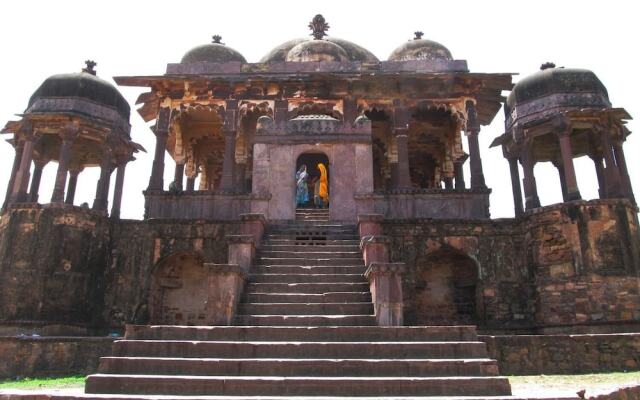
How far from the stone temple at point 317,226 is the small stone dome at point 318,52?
0.31 feet

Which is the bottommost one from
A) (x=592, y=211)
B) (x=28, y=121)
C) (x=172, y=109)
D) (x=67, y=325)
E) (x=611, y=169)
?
(x=67, y=325)

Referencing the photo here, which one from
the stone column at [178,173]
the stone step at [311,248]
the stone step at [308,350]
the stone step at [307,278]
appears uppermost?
the stone column at [178,173]

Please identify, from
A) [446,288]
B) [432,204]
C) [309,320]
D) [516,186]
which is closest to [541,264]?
[446,288]

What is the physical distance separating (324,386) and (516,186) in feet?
42.8

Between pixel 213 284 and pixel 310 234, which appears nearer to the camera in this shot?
pixel 213 284

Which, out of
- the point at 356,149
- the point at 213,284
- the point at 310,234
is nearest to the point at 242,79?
the point at 356,149

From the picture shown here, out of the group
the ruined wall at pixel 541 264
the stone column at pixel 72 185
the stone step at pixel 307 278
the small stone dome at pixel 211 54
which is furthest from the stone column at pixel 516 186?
the stone column at pixel 72 185

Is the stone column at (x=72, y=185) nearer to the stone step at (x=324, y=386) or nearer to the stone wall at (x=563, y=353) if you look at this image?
the stone step at (x=324, y=386)

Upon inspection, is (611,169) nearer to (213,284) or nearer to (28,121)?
(213,284)

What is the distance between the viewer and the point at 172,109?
58.7 ft

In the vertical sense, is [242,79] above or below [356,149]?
above

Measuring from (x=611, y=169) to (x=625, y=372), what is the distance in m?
7.55

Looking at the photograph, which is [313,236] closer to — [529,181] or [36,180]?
[529,181]

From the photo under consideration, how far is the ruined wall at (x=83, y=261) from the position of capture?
540 inches
